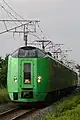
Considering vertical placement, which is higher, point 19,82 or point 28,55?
point 28,55

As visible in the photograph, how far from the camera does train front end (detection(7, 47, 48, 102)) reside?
20.0m

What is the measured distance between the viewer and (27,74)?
2030 cm

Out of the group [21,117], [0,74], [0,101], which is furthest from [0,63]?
[21,117]

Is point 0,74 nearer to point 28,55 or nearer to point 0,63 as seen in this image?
point 0,63

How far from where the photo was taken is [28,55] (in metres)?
20.6

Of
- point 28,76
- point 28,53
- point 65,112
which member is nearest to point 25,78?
point 28,76

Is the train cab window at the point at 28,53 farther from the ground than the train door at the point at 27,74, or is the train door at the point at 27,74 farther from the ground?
the train cab window at the point at 28,53

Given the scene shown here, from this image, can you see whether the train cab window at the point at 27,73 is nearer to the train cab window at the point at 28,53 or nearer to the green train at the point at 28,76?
the green train at the point at 28,76

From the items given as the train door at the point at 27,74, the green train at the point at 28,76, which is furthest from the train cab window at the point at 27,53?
the train door at the point at 27,74

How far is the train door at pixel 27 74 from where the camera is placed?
20.2 metres

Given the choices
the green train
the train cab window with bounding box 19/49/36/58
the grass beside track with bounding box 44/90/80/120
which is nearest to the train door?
the green train

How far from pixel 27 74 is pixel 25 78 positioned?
0.77 feet

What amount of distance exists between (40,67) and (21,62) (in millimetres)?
1041

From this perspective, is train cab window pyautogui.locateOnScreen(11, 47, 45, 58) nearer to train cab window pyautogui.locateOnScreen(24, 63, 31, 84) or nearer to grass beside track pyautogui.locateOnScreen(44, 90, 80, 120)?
train cab window pyautogui.locateOnScreen(24, 63, 31, 84)
